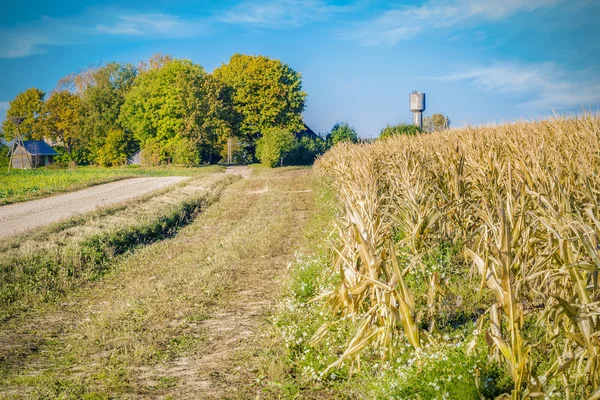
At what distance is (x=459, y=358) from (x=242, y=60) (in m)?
65.9

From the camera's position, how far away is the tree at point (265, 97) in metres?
62.4

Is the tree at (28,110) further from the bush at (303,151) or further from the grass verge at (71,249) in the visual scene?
the grass verge at (71,249)

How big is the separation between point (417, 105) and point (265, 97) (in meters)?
18.2

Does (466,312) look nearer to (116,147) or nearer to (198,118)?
(198,118)

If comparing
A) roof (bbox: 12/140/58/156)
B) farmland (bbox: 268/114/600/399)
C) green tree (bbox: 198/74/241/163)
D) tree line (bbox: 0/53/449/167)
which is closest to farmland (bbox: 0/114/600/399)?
farmland (bbox: 268/114/600/399)

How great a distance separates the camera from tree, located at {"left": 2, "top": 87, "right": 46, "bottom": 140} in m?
81.8

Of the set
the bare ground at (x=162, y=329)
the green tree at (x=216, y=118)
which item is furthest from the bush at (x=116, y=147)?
the bare ground at (x=162, y=329)

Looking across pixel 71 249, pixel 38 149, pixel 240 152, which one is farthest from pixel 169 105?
pixel 71 249

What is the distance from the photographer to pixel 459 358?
4.37 meters

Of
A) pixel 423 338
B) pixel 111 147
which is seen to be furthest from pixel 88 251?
pixel 111 147

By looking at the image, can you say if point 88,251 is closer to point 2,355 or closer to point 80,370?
point 2,355

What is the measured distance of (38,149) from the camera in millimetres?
73938

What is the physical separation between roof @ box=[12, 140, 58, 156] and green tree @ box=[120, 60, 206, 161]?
19.1 m

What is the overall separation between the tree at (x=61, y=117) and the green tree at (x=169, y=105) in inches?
792
